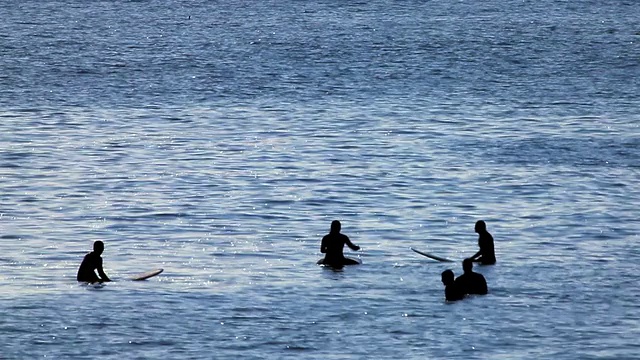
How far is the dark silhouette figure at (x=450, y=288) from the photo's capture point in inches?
1607

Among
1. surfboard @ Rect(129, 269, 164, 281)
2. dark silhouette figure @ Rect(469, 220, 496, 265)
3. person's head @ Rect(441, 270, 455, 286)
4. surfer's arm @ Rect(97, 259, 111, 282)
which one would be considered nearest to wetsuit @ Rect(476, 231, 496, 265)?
dark silhouette figure @ Rect(469, 220, 496, 265)

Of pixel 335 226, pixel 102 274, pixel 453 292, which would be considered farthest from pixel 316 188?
pixel 453 292

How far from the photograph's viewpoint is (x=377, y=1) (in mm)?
143375

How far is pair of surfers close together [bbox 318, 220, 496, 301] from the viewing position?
41.4m

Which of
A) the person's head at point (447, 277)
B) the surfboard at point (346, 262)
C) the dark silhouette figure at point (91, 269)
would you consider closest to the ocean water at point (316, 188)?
the surfboard at point (346, 262)

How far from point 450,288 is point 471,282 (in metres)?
0.78

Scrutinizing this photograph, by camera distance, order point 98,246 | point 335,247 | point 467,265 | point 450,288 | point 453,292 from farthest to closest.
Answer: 1. point 335,247
2. point 98,246
3. point 453,292
4. point 450,288
5. point 467,265

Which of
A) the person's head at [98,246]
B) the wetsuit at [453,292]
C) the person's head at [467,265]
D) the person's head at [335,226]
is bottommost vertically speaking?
the wetsuit at [453,292]

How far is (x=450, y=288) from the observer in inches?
1620

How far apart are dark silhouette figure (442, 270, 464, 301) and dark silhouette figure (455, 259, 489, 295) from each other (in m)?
0.13

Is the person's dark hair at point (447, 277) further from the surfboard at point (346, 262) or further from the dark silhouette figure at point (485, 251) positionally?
the surfboard at point (346, 262)

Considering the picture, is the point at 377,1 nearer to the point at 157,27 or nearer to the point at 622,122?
the point at 157,27

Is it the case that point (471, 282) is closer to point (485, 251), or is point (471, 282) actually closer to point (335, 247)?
point (485, 251)

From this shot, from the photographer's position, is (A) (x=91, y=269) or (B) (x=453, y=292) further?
(A) (x=91, y=269)
